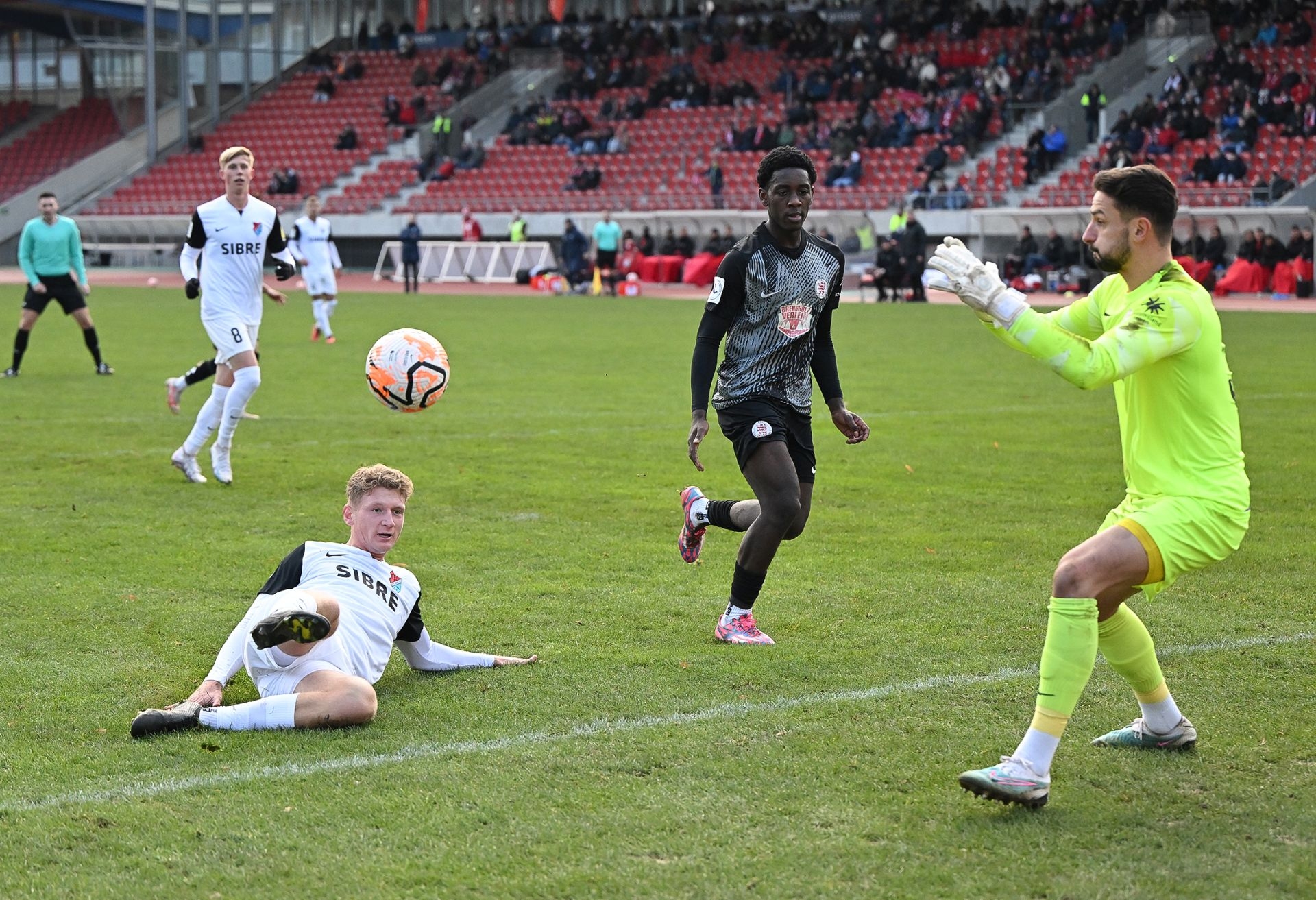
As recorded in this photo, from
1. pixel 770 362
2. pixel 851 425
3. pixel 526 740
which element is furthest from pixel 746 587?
pixel 526 740

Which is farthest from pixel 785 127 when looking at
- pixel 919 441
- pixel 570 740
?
pixel 570 740

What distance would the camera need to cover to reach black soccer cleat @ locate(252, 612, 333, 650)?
15.6 feet

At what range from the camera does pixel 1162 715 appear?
4.88 meters

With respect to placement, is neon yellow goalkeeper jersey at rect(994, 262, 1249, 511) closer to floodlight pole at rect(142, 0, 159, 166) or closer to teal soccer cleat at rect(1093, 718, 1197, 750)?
teal soccer cleat at rect(1093, 718, 1197, 750)

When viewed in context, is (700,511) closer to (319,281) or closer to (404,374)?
(404,374)

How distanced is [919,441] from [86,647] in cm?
764

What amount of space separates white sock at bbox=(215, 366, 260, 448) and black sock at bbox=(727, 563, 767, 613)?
5.23 m

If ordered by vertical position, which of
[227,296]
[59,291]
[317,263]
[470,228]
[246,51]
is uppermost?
[246,51]

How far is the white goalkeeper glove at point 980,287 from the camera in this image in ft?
13.9

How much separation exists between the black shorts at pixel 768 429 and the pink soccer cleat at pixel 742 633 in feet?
2.11

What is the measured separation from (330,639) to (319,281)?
1810 cm

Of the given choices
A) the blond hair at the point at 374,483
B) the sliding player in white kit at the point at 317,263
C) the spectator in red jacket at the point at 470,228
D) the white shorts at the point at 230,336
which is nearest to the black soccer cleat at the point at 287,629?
the blond hair at the point at 374,483

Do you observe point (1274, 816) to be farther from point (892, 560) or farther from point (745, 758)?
point (892, 560)

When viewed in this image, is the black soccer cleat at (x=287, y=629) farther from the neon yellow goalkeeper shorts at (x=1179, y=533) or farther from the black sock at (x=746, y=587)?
the neon yellow goalkeeper shorts at (x=1179, y=533)
